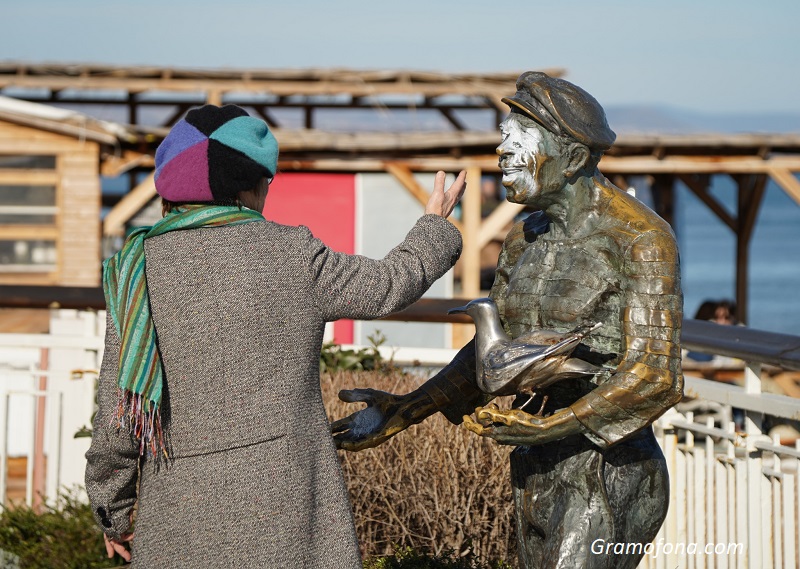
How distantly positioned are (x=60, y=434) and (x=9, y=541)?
1.92ft

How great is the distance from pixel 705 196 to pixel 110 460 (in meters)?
11.2

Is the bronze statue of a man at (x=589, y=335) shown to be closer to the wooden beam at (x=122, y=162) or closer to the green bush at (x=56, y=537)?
the green bush at (x=56, y=537)

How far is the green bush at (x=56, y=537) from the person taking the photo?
16.8 feet

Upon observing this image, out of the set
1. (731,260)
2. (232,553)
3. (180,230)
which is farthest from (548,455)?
(731,260)

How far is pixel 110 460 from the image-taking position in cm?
291

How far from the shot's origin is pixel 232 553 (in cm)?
277

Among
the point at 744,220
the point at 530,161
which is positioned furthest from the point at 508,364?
the point at 744,220

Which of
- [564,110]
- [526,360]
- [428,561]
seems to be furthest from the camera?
[428,561]

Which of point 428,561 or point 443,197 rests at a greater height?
point 443,197

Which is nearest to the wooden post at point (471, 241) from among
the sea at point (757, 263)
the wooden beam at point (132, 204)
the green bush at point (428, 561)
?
the wooden beam at point (132, 204)

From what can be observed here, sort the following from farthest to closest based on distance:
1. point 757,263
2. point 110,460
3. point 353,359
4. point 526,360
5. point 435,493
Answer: point 757,263
point 353,359
point 435,493
point 110,460
point 526,360

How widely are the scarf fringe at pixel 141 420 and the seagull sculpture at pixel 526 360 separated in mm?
760

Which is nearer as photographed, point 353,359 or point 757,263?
point 353,359

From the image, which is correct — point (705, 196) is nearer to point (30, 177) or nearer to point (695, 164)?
point (695, 164)
